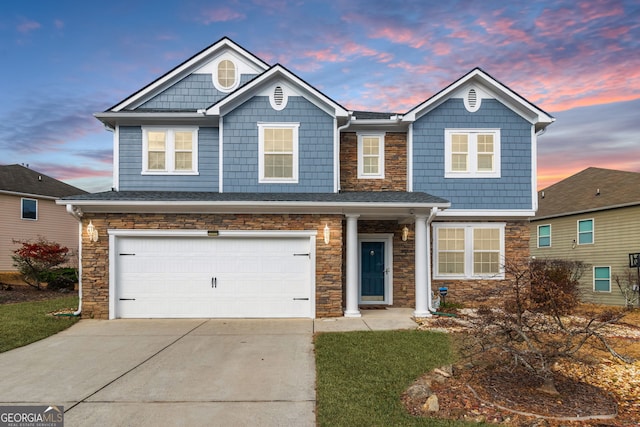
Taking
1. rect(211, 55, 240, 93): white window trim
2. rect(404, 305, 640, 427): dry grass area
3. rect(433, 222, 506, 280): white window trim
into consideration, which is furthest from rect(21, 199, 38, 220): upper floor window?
rect(404, 305, 640, 427): dry grass area

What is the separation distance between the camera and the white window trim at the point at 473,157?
1338 cm

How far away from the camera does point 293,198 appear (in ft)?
37.1

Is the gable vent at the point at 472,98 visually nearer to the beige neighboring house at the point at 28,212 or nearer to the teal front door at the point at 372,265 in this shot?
the teal front door at the point at 372,265

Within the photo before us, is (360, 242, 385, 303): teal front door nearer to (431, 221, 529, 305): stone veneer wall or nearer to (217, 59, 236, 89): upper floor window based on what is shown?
(431, 221, 529, 305): stone veneer wall

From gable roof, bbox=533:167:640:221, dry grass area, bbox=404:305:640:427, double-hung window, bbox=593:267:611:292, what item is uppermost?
gable roof, bbox=533:167:640:221

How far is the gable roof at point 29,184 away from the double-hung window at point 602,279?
1112 inches

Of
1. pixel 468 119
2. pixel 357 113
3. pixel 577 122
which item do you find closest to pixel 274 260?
pixel 357 113

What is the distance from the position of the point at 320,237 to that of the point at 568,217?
54.2 ft

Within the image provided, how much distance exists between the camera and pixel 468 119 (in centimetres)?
1349

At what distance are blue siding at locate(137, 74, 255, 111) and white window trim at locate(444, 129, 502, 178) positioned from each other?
294 inches

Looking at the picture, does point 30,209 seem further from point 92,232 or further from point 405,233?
point 405,233

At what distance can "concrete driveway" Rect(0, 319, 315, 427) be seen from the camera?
5.09 meters

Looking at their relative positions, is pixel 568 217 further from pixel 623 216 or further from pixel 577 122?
pixel 577 122

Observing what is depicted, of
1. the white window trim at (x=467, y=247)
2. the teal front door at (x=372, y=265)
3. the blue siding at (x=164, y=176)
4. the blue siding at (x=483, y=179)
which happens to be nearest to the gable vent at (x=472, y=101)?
the blue siding at (x=483, y=179)
